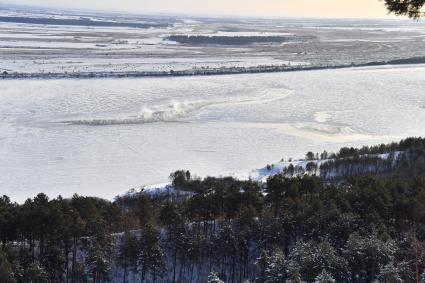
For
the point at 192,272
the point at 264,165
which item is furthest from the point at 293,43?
the point at 192,272

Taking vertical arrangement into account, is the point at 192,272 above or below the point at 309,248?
below

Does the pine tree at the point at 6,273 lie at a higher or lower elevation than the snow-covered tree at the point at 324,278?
lower

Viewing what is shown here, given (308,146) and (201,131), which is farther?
(201,131)

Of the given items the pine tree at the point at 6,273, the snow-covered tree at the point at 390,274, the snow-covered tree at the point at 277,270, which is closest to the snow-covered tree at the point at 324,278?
the snow-covered tree at the point at 277,270

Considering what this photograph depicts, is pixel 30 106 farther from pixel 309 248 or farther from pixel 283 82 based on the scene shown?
pixel 309 248

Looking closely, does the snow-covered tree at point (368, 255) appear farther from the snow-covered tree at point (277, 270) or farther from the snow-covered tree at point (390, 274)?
the snow-covered tree at point (277, 270)

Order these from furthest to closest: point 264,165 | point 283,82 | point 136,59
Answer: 1. point 136,59
2. point 283,82
3. point 264,165

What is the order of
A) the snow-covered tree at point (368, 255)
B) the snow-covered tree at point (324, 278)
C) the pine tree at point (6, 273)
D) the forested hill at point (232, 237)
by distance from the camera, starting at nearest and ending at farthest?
the snow-covered tree at point (324, 278) < the pine tree at point (6, 273) < the forested hill at point (232, 237) < the snow-covered tree at point (368, 255)

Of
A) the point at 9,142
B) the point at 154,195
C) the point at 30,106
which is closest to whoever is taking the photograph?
the point at 154,195
